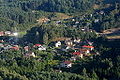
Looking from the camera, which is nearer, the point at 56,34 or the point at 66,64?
the point at 66,64

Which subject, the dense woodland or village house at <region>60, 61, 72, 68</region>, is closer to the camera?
the dense woodland

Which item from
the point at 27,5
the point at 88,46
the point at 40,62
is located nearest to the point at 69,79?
the point at 40,62

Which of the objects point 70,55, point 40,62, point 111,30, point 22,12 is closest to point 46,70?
point 40,62

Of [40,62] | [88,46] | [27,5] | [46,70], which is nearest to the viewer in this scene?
[46,70]

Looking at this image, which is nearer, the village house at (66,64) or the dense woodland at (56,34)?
the dense woodland at (56,34)

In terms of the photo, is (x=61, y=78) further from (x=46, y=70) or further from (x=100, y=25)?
(x=100, y=25)

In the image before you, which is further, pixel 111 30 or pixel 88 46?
pixel 111 30

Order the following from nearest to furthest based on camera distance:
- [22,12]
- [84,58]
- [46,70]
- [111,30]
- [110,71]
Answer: [110,71], [46,70], [84,58], [111,30], [22,12]

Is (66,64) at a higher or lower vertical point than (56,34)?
lower
